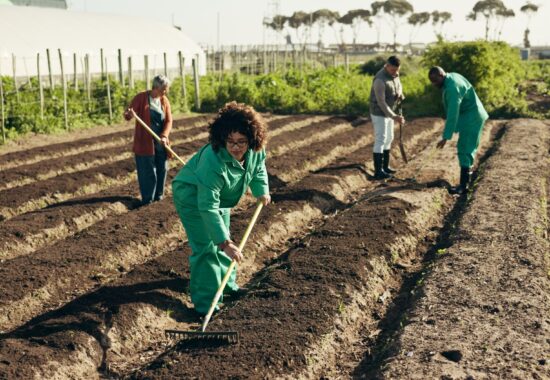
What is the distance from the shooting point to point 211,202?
5.00m

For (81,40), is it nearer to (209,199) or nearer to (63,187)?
(63,187)

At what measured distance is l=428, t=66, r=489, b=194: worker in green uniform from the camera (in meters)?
9.05

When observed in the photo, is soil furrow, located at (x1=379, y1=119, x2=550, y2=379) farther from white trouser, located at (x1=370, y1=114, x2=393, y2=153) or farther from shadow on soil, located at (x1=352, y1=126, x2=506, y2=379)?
white trouser, located at (x1=370, y1=114, x2=393, y2=153)

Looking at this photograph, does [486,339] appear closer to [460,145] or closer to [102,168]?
[460,145]

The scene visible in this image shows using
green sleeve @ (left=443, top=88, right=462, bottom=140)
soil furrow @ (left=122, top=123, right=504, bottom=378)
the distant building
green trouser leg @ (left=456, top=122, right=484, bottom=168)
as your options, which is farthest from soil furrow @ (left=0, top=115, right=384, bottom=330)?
the distant building

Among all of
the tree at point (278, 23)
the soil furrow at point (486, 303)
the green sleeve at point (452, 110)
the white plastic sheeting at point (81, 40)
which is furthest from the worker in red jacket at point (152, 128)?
the tree at point (278, 23)

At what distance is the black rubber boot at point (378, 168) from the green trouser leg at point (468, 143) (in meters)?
1.41

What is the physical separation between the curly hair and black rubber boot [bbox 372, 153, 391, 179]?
5943 millimetres

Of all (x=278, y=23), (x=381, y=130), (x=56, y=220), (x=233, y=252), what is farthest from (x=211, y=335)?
(x=278, y=23)

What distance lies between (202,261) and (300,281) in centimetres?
87

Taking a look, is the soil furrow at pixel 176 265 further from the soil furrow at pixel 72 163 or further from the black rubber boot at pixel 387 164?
Result: the soil furrow at pixel 72 163

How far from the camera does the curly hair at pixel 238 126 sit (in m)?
4.82

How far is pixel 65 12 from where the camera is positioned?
27.7m

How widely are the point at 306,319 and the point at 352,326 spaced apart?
46 cm
